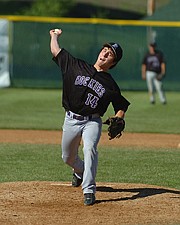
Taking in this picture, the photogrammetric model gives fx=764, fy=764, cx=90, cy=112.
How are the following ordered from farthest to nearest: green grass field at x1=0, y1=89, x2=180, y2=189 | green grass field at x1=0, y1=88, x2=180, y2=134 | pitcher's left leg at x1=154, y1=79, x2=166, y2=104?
pitcher's left leg at x1=154, y1=79, x2=166, y2=104 → green grass field at x1=0, y1=88, x2=180, y2=134 → green grass field at x1=0, y1=89, x2=180, y2=189

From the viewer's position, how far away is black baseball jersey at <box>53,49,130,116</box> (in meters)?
8.16

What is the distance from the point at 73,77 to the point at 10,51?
1949 cm

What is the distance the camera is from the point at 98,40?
27719mm

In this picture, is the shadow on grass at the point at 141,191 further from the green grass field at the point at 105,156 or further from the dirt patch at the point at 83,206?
the green grass field at the point at 105,156

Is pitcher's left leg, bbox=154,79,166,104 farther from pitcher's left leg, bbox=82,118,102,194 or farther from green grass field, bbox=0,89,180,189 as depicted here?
pitcher's left leg, bbox=82,118,102,194

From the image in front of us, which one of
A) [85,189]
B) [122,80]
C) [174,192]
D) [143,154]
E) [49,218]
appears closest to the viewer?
[49,218]

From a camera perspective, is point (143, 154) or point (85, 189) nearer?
point (85, 189)

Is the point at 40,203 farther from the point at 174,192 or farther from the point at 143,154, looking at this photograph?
the point at 143,154

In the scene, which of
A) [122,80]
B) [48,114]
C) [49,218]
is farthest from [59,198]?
[122,80]

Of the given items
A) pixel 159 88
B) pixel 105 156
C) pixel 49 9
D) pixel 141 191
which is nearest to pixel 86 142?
pixel 141 191

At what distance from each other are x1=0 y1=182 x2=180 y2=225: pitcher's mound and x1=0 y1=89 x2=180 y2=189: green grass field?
2.64ft

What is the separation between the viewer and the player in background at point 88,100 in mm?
8102

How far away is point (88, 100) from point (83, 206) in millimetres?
1127

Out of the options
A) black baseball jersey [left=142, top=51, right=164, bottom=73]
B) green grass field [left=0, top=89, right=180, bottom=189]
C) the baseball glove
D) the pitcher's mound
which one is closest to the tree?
black baseball jersey [left=142, top=51, right=164, bottom=73]
